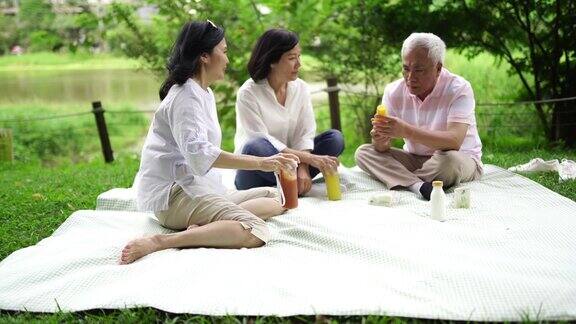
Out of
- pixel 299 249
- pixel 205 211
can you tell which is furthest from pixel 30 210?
pixel 299 249

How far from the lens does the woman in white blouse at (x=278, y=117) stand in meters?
3.70

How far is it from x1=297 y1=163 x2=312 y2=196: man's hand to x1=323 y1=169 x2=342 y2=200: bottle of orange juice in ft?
0.51

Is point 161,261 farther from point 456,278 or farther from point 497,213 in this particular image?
point 497,213

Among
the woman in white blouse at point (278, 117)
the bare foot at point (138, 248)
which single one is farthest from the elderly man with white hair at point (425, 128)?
the bare foot at point (138, 248)

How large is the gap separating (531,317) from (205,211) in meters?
1.46

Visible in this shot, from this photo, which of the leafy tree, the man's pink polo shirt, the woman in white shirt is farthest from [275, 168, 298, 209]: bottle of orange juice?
the leafy tree

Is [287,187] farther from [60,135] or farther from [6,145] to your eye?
[60,135]

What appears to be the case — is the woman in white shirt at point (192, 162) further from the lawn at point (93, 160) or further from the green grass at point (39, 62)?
the green grass at point (39, 62)

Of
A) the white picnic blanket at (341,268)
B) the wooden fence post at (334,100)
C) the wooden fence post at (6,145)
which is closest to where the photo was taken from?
the white picnic blanket at (341,268)

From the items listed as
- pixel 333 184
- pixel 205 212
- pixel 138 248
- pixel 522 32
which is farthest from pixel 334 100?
pixel 138 248

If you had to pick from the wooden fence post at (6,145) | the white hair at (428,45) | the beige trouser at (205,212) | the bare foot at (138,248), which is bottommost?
the wooden fence post at (6,145)

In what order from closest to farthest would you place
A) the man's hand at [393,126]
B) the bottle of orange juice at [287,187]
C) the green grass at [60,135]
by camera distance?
the bottle of orange juice at [287,187], the man's hand at [393,126], the green grass at [60,135]

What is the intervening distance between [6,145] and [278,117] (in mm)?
3530

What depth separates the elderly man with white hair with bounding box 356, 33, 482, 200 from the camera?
3.54m
